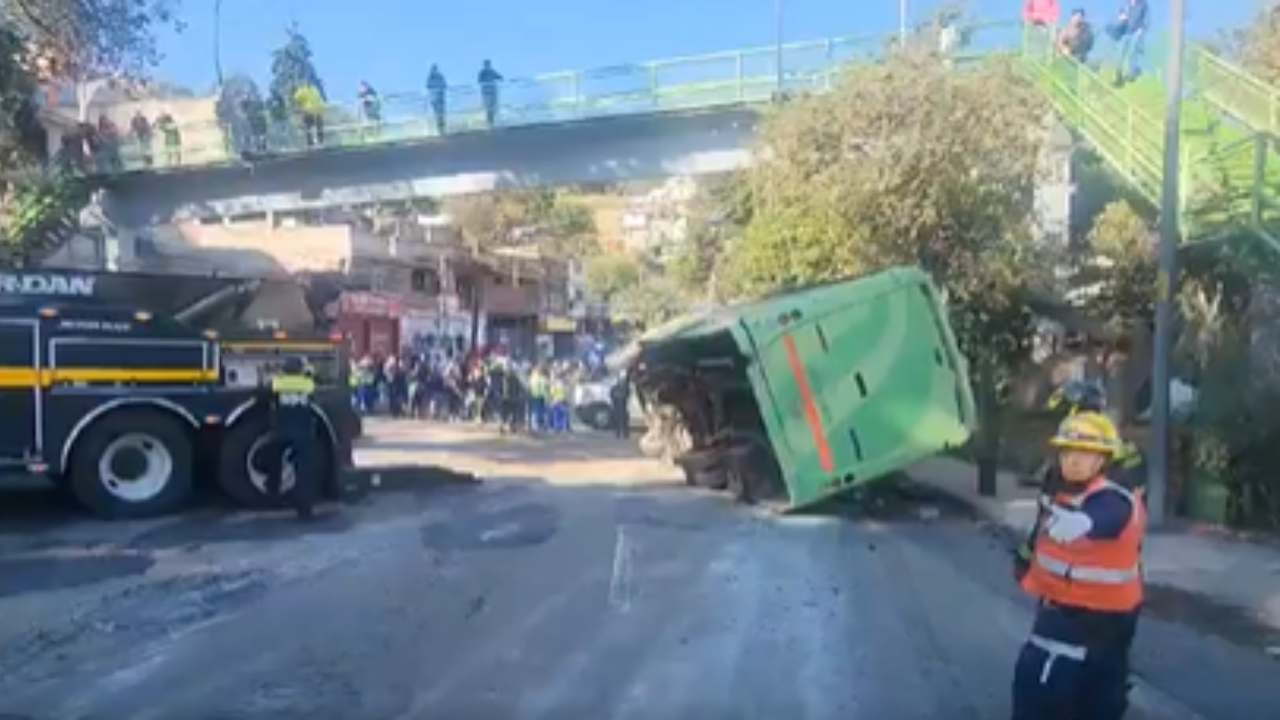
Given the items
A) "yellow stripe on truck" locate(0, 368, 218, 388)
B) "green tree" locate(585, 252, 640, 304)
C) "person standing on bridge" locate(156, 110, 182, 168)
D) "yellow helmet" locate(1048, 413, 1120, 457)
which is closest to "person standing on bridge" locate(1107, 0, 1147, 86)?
"yellow stripe on truck" locate(0, 368, 218, 388)

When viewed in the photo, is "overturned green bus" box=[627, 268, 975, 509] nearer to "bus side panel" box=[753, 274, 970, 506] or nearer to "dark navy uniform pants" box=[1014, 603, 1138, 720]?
"bus side panel" box=[753, 274, 970, 506]

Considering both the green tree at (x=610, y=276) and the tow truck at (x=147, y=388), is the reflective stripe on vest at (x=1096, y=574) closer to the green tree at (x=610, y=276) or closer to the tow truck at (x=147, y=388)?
the tow truck at (x=147, y=388)

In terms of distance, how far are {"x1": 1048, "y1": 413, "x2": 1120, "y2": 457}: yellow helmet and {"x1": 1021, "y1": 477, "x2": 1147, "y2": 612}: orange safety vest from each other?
12 cm

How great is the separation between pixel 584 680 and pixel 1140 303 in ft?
54.7

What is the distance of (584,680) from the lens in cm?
706

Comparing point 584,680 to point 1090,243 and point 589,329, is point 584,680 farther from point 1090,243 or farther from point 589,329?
point 589,329

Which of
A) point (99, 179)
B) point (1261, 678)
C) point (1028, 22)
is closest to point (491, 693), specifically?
point (1261, 678)

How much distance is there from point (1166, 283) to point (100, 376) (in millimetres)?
10228

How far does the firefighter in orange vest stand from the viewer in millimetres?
4504

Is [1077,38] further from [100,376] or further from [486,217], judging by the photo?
[486,217]

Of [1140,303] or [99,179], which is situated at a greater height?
[99,179]

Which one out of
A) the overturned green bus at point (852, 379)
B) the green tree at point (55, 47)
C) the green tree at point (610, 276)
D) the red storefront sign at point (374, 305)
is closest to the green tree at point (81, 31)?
the green tree at point (55, 47)

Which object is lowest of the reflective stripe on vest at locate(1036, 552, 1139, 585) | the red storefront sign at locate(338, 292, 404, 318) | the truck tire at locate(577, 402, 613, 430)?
the truck tire at locate(577, 402, 613, 430)

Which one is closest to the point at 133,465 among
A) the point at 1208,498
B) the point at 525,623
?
the point at 525,623
